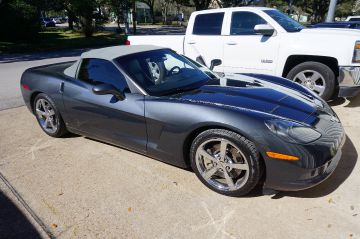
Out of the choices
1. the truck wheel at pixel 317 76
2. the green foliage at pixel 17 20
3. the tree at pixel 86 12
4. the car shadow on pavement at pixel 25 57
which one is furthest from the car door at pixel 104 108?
the tree at pixel 86 12

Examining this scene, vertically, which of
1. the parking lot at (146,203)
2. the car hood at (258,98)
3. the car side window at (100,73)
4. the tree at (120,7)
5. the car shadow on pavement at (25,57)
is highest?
the tree at (120,7)

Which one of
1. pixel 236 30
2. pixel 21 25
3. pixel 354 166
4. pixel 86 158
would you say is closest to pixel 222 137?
pixel 354 166

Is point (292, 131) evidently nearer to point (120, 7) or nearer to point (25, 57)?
point (25, 57)

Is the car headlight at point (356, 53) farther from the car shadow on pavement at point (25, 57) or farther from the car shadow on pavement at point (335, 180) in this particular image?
the car shadow on pavement at point (25, 57)

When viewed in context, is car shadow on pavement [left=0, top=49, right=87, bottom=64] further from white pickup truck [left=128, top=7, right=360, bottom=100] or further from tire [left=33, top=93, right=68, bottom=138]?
tire [left=33, top=93, right=68, bottom=138]

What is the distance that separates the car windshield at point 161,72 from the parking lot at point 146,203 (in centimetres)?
94

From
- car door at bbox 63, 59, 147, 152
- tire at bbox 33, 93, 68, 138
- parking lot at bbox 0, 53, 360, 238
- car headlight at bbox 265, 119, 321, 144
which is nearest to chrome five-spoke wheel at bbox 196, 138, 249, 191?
parking lot at bbox 0, 53, 360, 238

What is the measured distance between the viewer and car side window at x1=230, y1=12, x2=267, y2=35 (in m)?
6.00

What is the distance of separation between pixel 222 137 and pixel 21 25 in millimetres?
24398

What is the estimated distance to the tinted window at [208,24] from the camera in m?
6.33

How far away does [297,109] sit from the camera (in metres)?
3.09

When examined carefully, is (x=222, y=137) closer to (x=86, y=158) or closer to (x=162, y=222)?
(x=162, y=222)

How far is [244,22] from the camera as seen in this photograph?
20.0 ft

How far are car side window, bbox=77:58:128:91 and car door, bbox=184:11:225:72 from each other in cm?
281
